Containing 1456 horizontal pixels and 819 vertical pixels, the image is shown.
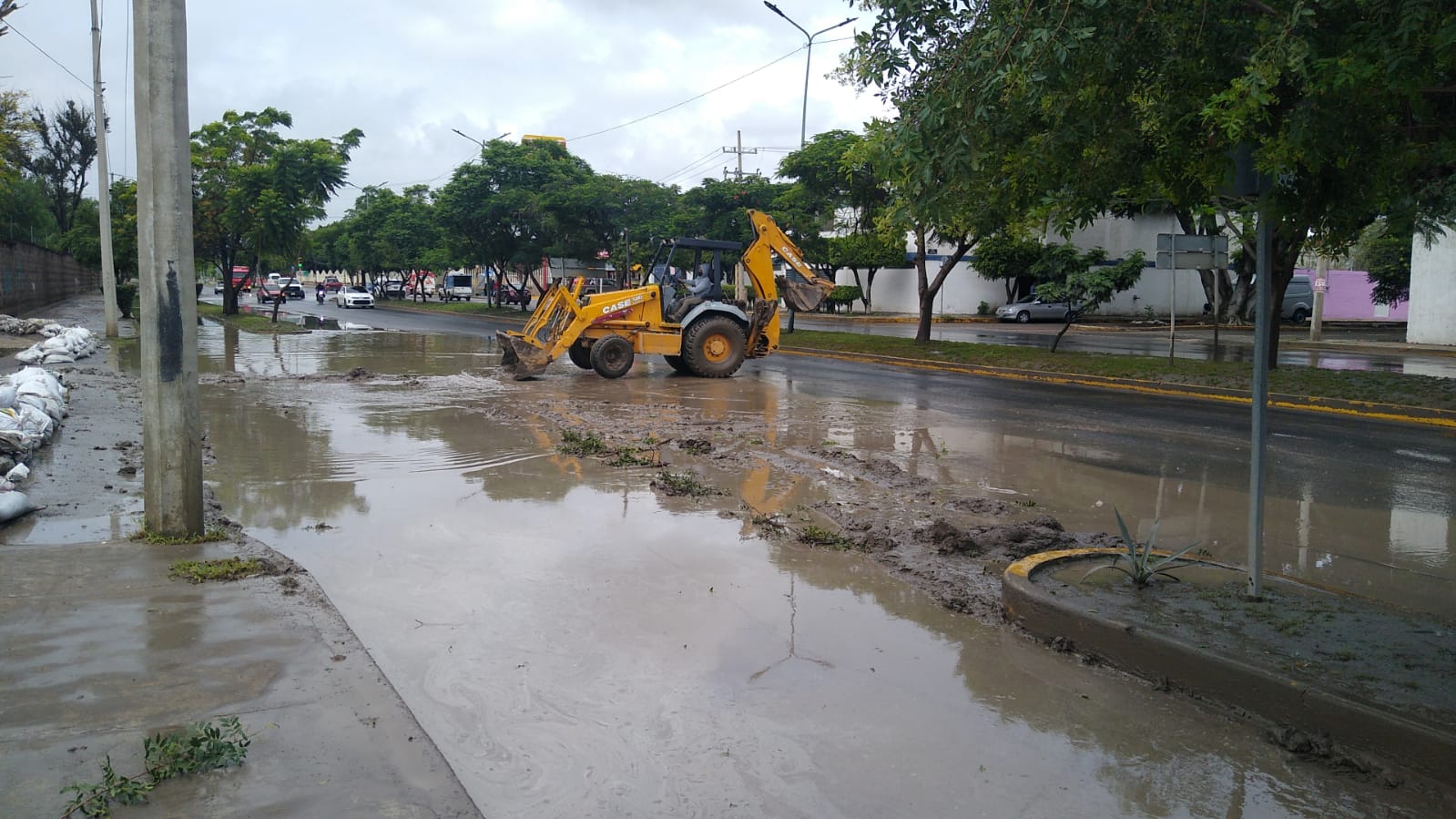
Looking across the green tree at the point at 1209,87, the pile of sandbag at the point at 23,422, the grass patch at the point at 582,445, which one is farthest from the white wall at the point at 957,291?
the green tree at the point at 1209,87

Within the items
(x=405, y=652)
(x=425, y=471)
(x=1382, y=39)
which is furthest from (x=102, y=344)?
(x=1382, y=39)

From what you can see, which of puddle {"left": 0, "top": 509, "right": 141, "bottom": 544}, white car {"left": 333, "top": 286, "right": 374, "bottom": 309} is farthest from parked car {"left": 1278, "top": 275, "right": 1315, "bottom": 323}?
white car {"left": 333, "top": 286, "right": 374, "bottom": 309}

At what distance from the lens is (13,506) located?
7.05 m

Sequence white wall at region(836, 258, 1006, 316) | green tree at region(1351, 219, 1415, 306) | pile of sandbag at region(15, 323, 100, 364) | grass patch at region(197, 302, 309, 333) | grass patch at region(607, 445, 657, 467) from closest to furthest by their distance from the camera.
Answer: grass patch at region(607, 445, 657, 467)
pile of sandbag at region(15, 323, 100, 364)
grass patch at region(197, 302, 309, 333)
green tree at region(1351, 219, 1415, 306)
white wall at region(836, 258, 1006, 316)

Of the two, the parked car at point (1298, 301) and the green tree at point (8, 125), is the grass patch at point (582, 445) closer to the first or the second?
the green tree at point (8, 125)

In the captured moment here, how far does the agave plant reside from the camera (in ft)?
18.5

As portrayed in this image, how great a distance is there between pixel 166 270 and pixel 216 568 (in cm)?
189

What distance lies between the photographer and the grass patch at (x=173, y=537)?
256 inches

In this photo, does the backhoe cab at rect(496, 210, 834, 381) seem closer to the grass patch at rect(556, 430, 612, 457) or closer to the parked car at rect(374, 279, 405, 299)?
the grass patch at rect(556, 430, 612, 457)

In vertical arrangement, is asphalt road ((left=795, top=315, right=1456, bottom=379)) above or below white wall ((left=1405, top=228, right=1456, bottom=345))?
below

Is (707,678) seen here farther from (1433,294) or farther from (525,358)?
(1433,294)

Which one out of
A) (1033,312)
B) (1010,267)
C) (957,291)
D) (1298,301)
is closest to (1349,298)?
(1298,301)

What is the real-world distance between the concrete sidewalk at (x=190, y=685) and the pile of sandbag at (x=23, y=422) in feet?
0.87

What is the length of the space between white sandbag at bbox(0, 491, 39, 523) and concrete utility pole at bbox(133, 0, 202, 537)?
120 cm
